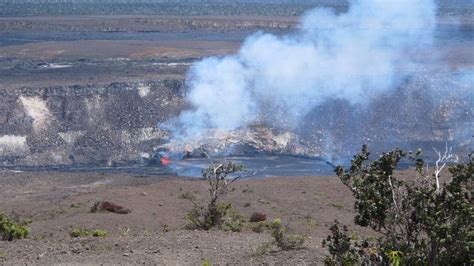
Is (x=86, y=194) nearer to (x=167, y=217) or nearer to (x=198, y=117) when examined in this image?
(x=167, y=217)

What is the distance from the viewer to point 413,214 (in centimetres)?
1183

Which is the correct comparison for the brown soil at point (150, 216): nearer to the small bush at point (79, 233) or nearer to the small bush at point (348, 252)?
the small bush at point (79, 233)

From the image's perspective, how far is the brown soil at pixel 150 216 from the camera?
1616 cm

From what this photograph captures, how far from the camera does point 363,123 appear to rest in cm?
4394

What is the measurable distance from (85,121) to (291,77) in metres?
12.9

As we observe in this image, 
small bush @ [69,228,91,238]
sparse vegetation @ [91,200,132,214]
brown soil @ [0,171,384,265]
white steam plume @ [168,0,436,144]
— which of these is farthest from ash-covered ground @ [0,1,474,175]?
small bush @ [69,228,91,238]

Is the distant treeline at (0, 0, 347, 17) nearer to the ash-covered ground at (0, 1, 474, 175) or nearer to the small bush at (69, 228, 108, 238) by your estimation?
the ash-covered ground at (0, 1, 474, 175)

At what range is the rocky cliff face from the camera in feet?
131

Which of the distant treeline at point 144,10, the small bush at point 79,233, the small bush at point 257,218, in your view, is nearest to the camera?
the small bush at point 79,233

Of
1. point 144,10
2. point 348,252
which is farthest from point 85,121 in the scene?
point 144,10

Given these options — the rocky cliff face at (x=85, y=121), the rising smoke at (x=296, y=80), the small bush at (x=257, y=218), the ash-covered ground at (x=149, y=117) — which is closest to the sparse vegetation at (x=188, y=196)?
the small bush at (x=257, y=218)

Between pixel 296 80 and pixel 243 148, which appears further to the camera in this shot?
pixel 296 80

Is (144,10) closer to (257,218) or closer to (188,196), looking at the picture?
(188,196)

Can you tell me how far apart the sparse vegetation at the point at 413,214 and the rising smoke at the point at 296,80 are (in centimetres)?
2890
